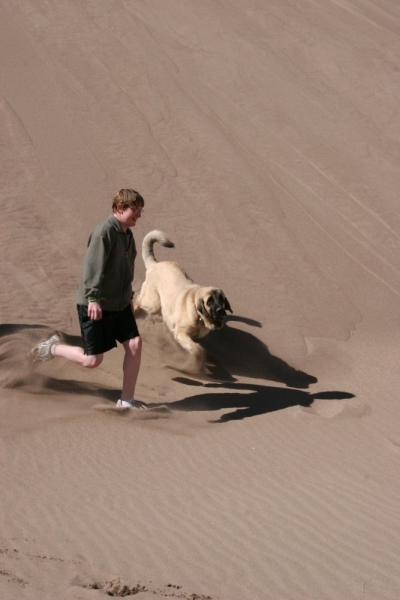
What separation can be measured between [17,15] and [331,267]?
8475mm

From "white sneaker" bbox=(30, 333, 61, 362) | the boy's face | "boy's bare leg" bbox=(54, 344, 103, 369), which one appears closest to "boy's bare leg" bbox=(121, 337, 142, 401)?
"boy's bare leg" bbox=(54, 344, 103, 369)

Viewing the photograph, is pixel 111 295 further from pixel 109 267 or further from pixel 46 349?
pixel 46 349

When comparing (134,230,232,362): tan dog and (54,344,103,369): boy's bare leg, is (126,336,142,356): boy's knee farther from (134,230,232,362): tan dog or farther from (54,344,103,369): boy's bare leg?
(134,230,232,362): tan dog

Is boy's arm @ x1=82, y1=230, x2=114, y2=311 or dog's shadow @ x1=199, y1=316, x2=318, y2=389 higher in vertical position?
boy's arm @ x1=82, y1=230, x2=114, y2=311

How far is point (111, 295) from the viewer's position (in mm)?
6812

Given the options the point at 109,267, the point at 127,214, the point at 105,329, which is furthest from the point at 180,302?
the point at 127,214

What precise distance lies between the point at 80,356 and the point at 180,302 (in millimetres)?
1864

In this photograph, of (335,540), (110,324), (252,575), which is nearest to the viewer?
(252,575)

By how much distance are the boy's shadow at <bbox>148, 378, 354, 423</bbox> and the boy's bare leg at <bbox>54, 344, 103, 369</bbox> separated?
0.78 meters

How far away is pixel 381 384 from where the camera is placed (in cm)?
862

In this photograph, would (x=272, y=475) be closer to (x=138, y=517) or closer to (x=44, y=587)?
(x=138, y=517)

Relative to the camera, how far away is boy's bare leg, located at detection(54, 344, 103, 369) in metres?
6.90

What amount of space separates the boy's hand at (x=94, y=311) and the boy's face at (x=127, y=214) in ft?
2.24

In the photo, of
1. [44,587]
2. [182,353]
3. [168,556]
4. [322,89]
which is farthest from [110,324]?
[322,89]
